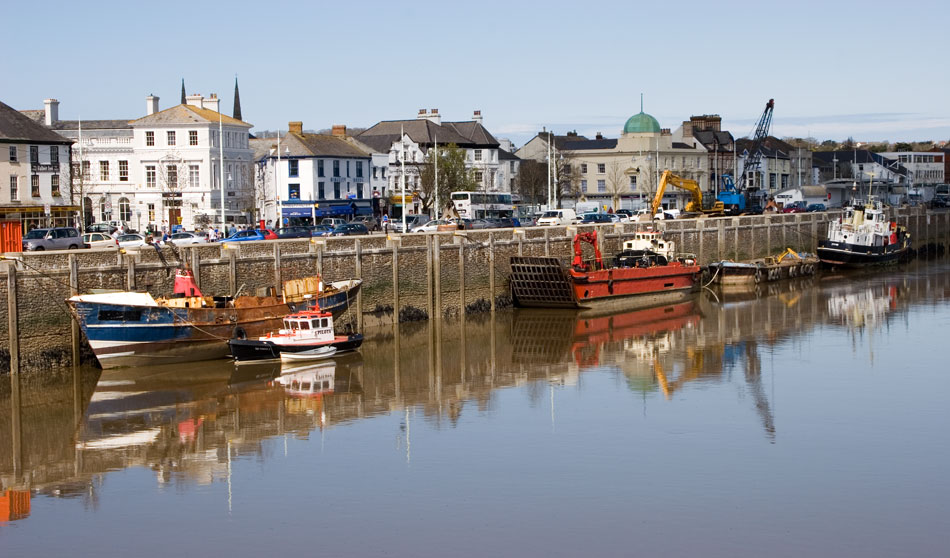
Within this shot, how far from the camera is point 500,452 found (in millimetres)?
25984

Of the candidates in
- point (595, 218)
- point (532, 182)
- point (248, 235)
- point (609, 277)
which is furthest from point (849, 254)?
point (532, 182)

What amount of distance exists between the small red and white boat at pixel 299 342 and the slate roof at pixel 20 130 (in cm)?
3282

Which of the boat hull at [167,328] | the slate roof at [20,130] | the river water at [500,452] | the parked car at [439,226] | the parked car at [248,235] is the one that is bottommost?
the river water at [500,452]

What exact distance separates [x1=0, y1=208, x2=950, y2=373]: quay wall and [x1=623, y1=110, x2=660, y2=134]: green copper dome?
48.8 meters

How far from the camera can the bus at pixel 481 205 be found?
251ft

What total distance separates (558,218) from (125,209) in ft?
101

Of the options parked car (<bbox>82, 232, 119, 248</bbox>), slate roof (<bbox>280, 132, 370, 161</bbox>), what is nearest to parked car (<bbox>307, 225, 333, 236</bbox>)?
parked car (<bbox>82, 232, 119, 248</bbox>)

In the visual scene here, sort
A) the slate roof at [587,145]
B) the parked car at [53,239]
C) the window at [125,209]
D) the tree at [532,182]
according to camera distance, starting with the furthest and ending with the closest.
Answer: the slate roof at [587,145] → the tree at [532,182] → the window at [125,209] → the parked car at [53,239]

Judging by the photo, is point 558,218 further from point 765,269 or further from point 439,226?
point 765,269

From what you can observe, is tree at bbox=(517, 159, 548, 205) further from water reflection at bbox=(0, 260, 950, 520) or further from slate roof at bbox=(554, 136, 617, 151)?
water reflection at bbox=(0, 260, 950, 520)

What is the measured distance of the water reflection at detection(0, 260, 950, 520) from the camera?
26.3 meters

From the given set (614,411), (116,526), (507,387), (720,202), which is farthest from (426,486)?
(720,202)

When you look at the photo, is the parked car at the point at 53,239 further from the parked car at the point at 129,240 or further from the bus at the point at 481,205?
the bus at the point at 481,205

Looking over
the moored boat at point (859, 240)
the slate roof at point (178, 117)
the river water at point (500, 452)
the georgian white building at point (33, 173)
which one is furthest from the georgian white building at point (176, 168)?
the river water at point (500, 452)
